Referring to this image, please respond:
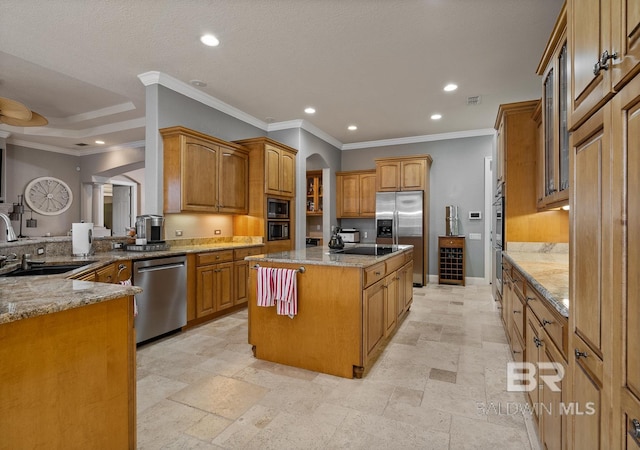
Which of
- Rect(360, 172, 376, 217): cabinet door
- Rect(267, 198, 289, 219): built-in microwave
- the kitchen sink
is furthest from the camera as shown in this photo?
Rect(360, 172, 376, 217): cabinet door

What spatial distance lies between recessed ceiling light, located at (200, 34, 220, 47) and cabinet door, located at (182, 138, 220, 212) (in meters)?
1.16

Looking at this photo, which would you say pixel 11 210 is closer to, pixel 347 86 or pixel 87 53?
pixel 87 53

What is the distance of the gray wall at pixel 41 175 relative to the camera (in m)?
6.39

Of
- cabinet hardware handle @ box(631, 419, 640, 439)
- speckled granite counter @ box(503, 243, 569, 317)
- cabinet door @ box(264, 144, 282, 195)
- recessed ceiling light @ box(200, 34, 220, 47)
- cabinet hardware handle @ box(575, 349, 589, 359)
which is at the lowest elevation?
cabinet hardware handle @ box(631, 419, 640, 439)

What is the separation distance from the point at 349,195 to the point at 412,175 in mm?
1514

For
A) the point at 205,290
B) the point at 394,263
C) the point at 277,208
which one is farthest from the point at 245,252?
the point at 394,263

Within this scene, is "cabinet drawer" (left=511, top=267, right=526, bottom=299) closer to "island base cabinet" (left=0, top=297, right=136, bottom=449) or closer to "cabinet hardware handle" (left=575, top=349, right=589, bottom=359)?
"cabinet hardware handle" (left=575, top=349, right=589, bottom=359)

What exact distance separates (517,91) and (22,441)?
18.1ft

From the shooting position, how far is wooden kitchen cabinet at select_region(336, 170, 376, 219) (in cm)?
703

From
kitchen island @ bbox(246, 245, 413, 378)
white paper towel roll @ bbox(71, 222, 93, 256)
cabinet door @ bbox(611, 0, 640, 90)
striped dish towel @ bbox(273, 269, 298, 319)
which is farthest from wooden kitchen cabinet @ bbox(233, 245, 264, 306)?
cabinet door @ bbox(611, 0, 640, 90)

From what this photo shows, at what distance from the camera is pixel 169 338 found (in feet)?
11.4

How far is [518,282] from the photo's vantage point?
2.48 meters

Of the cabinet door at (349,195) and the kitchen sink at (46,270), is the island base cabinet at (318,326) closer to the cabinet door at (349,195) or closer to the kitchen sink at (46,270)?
Answer: the kitchen sink at (46,270)

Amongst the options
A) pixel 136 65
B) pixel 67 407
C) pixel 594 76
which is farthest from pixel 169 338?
pixel 594 76
